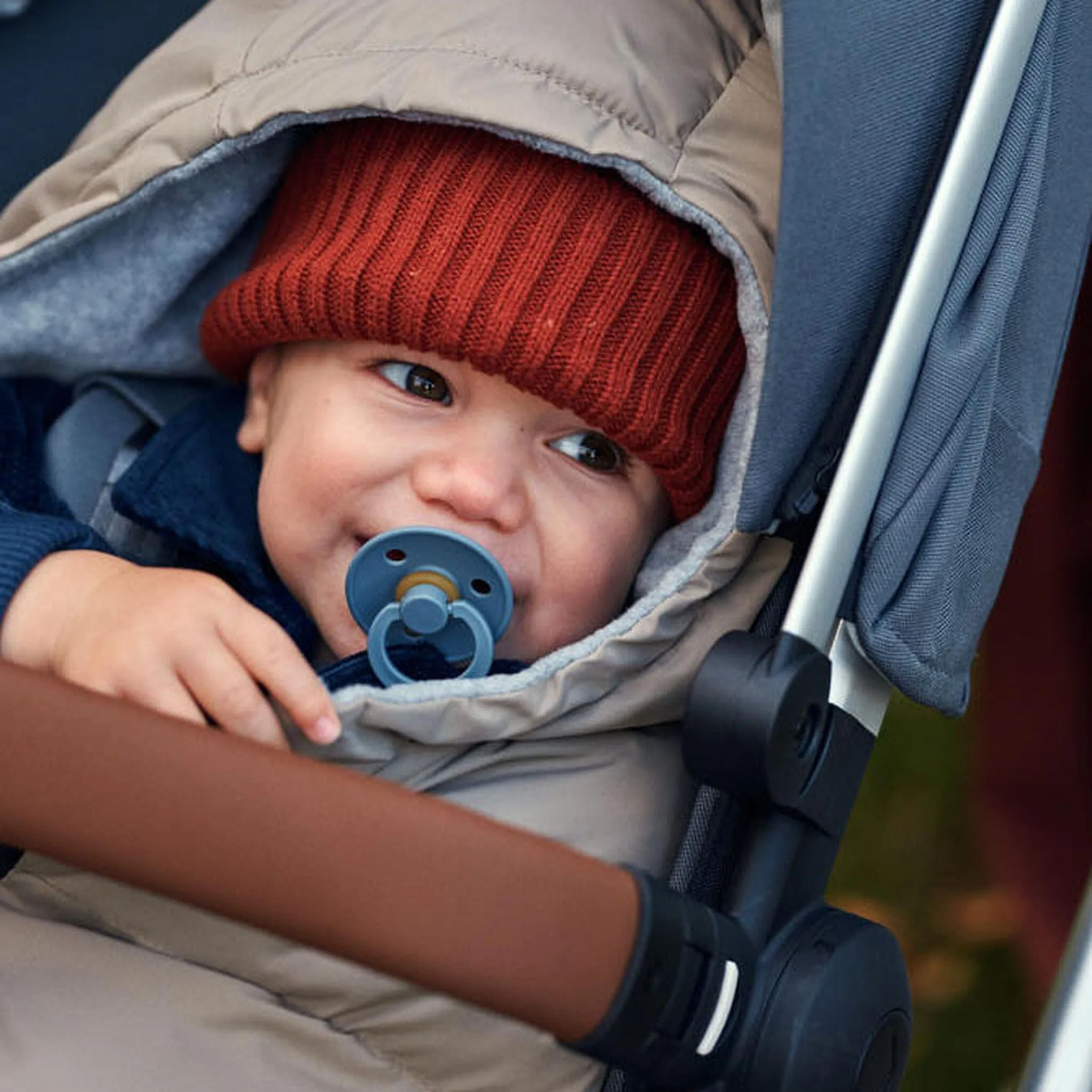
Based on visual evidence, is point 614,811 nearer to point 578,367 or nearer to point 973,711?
point 578,367

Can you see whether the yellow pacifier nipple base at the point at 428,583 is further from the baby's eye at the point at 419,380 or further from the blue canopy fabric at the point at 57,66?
the blue canopy fabric at the point at 57,66

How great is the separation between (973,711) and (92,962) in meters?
1.66

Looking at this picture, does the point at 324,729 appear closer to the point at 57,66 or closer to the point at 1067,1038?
the point at 1067,1038

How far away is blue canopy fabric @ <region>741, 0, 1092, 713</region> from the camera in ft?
3.43

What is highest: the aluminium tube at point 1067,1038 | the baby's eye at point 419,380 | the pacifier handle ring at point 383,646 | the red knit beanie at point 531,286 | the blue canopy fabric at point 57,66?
the blue canopy fabric at point 57,66

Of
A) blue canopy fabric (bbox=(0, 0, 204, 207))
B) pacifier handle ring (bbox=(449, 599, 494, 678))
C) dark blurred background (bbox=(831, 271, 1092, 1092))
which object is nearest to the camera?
pacifier handle ring (bbox=(449, 599, 494, 678))

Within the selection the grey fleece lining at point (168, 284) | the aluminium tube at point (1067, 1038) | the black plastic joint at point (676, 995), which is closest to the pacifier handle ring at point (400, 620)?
the grey fleece lining at point (168, 284)

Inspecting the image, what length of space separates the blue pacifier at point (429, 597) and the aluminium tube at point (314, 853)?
0.39 m

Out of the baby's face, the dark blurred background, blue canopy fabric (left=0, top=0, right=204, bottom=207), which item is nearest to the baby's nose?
the baby's face

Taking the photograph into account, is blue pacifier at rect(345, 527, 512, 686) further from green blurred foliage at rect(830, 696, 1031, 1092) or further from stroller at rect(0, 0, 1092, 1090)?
green blurred foliage at rect(830, 696, 1031, 1092)

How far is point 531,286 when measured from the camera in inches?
49.7

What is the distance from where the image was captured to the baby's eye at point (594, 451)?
1.32 metres

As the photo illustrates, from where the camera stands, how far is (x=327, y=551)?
4.33ft

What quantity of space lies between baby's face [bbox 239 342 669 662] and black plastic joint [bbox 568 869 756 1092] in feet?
1.24
